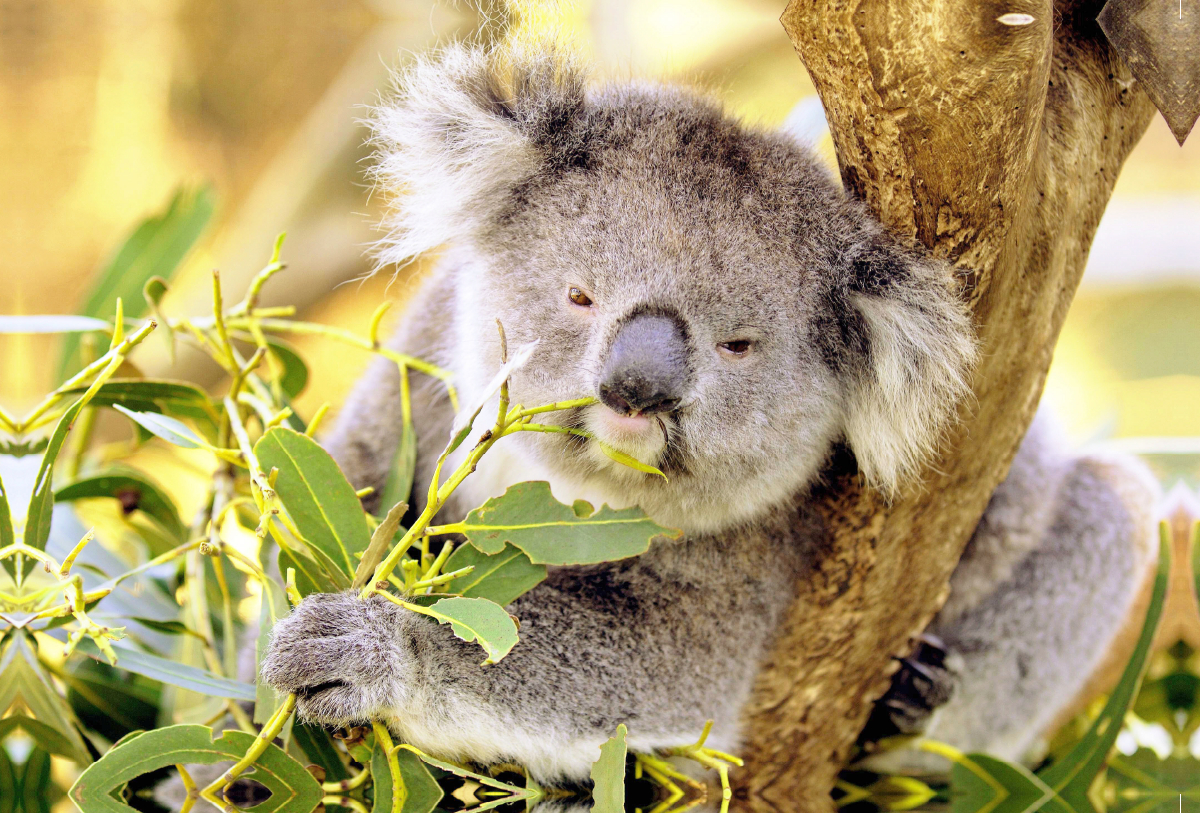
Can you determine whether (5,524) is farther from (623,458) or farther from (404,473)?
(623,458)

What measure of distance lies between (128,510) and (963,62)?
1958mm

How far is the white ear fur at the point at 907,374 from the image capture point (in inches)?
58.5

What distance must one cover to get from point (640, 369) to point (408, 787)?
0.68m

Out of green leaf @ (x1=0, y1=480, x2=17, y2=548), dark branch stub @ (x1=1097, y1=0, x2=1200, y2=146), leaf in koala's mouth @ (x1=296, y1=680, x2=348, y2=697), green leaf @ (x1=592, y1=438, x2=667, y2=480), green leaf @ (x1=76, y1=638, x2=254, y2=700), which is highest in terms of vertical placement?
dark branch stub @ (x1=1097, y1=0, x2=1200, y2=146)

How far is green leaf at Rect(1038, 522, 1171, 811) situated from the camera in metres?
2.10

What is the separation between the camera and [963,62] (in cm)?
126

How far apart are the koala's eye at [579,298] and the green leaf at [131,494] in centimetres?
122

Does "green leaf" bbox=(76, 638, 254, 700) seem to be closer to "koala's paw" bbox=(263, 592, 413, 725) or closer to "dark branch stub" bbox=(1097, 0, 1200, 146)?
"koala's paw" bbox=(263, 592, 413, 725)

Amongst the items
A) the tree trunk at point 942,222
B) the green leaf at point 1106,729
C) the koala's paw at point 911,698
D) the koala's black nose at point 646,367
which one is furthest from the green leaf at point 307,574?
the green leaf at point 1106,729

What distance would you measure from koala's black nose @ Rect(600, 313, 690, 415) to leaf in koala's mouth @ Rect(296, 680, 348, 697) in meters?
0.55

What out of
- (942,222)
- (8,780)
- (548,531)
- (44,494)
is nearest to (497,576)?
(548,531)

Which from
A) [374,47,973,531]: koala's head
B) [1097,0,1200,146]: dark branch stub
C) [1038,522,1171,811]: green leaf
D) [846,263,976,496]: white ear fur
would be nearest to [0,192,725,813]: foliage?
[374,47,973,531]: koala's head

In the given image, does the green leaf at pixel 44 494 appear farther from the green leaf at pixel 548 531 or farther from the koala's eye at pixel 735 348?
the koala's eye at pixel 735 348

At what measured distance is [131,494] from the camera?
221 cm
